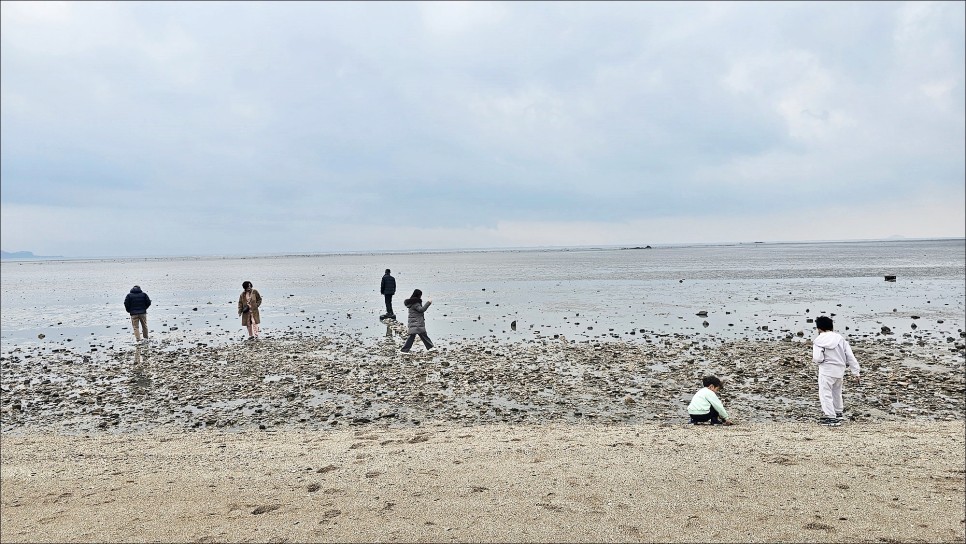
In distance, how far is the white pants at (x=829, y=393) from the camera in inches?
445

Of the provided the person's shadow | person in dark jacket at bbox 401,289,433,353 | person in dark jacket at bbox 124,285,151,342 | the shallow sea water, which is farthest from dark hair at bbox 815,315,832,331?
person in dark jacket at bbox 124,285,151,342

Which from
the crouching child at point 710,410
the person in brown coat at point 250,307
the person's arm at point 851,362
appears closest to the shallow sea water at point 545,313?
the person in brown coat at point 250,307

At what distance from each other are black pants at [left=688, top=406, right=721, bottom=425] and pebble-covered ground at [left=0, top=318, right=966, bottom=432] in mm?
1024

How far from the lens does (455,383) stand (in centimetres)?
1561

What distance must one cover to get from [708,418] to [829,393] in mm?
2420

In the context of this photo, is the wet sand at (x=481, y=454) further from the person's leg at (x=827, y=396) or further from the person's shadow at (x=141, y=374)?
the person's leg at (x=827, y=396)

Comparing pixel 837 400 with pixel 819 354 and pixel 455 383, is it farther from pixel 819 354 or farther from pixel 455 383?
pixel 455 383

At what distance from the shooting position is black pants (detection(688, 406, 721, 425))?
11391 mm

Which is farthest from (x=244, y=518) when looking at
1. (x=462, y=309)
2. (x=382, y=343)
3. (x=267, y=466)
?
(x=462, y=309)

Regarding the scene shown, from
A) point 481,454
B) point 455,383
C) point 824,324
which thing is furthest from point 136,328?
point 824,324

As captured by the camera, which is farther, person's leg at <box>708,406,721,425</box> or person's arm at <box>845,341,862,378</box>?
person's leg at <box>708,406,721,425</box>

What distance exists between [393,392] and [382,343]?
318 inches

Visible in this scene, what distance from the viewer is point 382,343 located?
22641mm

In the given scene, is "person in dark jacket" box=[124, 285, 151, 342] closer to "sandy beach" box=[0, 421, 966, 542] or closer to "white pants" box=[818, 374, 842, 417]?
"sandy beach" box=[0, 421, 966, 542]
